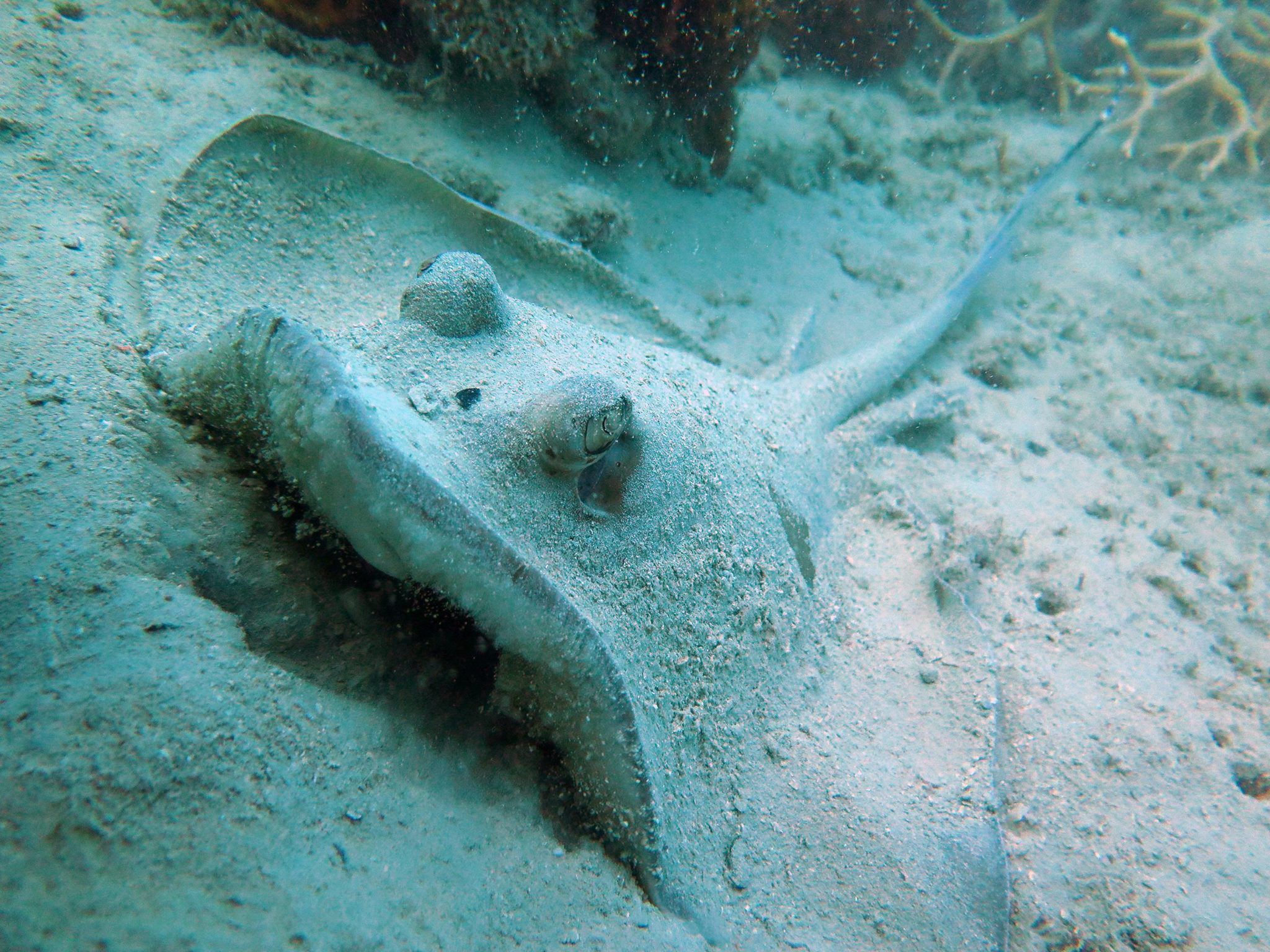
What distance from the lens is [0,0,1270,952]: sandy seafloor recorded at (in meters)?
1.41

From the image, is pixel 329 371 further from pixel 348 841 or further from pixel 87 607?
pixel 348 841

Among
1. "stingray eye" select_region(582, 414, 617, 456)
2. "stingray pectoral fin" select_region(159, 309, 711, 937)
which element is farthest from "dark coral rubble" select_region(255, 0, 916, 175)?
"stingray eye" select_region(582, 414, 617, 456)

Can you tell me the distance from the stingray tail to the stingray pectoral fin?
236cm

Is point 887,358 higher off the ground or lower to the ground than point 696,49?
lower

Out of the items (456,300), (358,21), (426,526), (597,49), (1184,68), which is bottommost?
(426,526)

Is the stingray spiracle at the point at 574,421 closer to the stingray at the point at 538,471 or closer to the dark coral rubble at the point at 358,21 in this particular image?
the stingray at the point at 538,471

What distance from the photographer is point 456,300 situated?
2275 mm

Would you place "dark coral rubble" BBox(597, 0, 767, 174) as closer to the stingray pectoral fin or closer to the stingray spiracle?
the stingray spiracle

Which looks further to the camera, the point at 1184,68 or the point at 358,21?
the point at 1184,68

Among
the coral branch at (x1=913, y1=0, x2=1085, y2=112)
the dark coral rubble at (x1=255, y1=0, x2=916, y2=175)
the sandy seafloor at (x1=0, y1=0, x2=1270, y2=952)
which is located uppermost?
the coral branch at (x1=913, y1=0, x2=1085, y2=112)

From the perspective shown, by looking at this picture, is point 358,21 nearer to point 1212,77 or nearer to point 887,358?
point 887,358

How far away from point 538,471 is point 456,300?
2.60ft

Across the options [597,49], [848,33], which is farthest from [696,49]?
[848,33]

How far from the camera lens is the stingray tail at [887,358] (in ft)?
13.4
